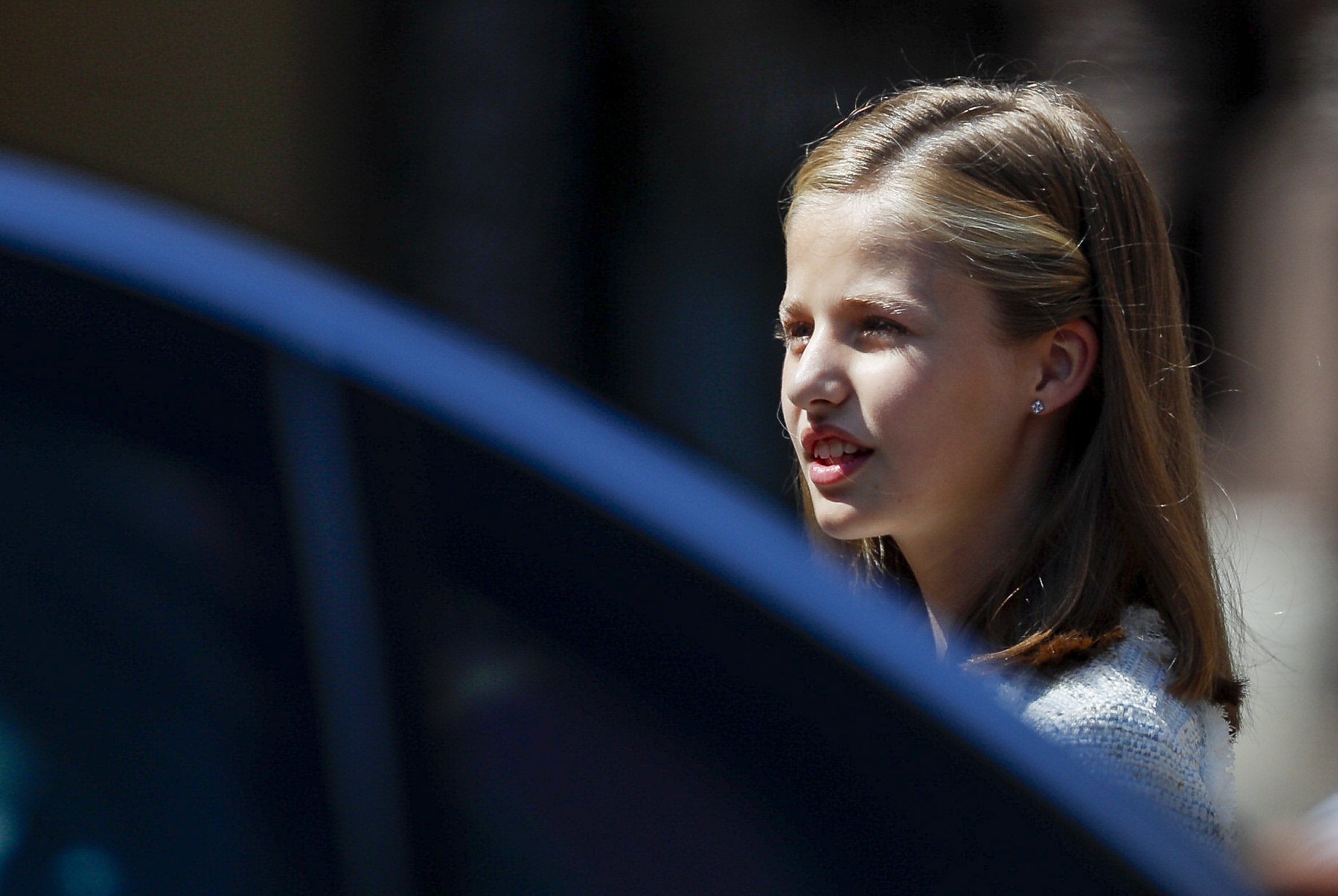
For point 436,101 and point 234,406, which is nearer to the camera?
point 234,406

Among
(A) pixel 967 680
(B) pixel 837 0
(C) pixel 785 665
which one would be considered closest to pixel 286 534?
(C) pixel 785 665

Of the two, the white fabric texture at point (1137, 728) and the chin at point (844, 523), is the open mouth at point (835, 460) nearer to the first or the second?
the chin at point (844, 523)

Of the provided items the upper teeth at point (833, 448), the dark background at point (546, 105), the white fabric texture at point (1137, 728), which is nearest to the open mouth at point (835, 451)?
the upper teeth at point (833, 448)

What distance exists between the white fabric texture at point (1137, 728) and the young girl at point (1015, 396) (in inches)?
0.6

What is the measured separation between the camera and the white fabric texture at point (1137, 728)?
1479 millimetres

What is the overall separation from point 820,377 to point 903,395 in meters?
0.10

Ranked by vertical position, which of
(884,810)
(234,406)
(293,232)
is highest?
(234,406)

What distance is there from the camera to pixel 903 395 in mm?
1730

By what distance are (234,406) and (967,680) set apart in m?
0.56

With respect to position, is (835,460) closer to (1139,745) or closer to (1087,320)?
(1087,320)

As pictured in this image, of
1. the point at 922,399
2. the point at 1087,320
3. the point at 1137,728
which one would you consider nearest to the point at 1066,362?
the point at 1087,320

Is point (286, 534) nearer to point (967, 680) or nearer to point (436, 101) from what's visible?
point (967, 680)

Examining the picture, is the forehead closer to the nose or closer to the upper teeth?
the nose

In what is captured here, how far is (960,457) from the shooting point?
1.75 m
